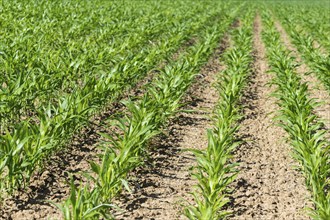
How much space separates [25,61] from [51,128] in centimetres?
249

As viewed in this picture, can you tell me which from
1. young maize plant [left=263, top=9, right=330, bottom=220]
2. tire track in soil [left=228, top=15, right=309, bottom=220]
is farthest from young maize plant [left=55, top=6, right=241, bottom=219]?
young maize plant [left=263, top=9, right=330, bottom=220]

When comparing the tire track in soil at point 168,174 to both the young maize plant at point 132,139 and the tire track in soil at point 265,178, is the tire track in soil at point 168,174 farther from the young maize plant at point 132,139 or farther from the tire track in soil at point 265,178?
the tire track in soil at point 265,178

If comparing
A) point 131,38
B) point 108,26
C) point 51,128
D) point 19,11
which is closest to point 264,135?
point 51,128

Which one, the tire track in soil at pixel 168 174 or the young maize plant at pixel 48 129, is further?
the tire track in soil at pixel 168 174

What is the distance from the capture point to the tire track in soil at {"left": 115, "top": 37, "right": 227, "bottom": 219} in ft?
11.9

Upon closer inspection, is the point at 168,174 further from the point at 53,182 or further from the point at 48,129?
the point at 48,129

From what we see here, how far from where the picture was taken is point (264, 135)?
551 centimetres

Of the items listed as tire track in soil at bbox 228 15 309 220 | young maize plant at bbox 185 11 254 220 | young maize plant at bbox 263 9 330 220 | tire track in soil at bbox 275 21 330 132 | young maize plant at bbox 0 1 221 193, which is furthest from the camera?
tire track in soil at bbox 275 21 330 132

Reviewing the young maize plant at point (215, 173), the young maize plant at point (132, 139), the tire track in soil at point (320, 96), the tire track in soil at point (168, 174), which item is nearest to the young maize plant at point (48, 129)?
the young maize plant at point (132, 139)

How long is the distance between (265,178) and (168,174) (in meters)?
1.00

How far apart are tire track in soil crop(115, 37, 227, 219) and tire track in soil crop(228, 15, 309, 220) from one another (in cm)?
49

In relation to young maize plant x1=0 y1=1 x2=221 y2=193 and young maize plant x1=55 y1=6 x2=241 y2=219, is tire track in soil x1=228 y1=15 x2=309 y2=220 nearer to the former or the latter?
young maize plant x1=55 y1=6 x2=241 y2=219

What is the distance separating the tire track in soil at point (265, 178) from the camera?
12.3 feet

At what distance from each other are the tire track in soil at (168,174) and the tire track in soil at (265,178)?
487 mm
